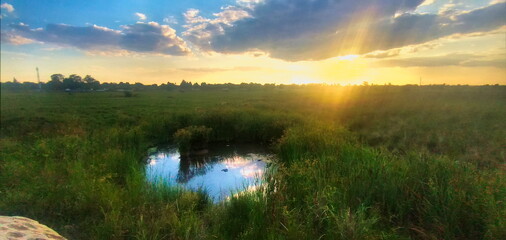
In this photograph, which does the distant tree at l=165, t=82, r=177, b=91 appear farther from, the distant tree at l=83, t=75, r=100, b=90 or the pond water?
the pond water

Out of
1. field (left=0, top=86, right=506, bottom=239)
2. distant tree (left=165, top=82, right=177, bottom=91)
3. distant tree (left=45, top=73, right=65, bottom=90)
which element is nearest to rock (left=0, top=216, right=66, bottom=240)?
field (left=0, top=86, right=506, bottom=239)

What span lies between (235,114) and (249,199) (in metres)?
12.9

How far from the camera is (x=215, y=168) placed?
11938mm

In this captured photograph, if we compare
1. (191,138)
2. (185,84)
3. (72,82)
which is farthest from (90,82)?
(191,138)

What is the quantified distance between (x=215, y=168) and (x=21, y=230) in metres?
9.19

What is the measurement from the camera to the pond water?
929 cm

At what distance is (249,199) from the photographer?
20.2 feet

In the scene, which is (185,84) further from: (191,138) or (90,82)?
(191,138)

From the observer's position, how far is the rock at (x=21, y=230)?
8.77 ft

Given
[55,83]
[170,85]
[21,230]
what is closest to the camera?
[21,230]

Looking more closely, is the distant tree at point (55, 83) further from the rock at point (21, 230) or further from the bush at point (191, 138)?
the rock at point (21, 230)

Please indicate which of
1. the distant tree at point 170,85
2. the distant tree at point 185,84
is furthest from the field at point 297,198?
the distant tree at point 185,84

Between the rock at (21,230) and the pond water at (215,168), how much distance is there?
510 centimetres

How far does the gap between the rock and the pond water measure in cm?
510
